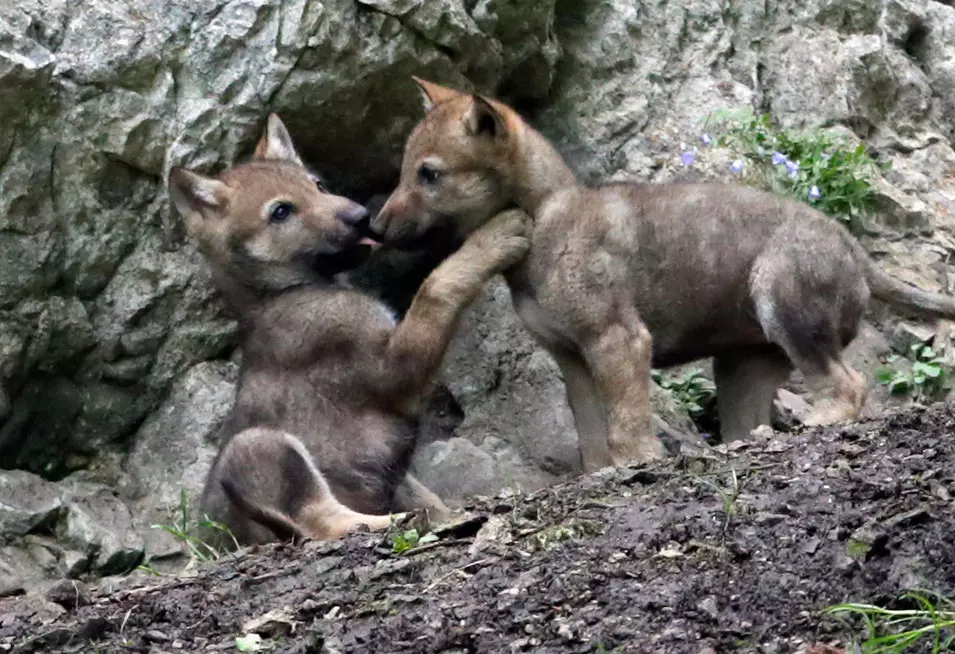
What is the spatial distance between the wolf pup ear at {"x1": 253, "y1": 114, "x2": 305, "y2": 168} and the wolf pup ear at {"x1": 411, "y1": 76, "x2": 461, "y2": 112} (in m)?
0.79

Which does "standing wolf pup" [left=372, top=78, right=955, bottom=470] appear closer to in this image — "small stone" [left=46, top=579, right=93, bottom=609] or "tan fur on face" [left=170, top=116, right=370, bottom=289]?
"tan fur on face" [left=170, top=116, right=370, bottom=289]

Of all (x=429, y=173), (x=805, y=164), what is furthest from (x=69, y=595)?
(x=805, y=164)

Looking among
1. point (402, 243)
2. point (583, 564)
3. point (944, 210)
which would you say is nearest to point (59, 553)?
point (402, 243)

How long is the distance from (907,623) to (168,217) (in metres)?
5.76

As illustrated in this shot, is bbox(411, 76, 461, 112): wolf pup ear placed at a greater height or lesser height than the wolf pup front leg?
greater

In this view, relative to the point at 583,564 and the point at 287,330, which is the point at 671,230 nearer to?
the point at 287,330

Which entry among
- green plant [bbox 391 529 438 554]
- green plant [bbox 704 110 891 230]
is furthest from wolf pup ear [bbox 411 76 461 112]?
green plant [bbox 391 529 438 554]

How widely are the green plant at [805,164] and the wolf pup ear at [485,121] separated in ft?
7.09

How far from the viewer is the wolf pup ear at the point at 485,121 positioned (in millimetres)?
8203

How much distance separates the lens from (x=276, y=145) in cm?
871

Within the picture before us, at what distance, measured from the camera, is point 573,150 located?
33.5 feet

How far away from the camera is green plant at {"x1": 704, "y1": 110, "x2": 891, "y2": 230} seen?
9969 millimetres

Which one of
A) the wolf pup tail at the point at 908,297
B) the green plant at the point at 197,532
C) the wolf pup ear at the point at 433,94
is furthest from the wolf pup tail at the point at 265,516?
the wolf pup tail at the point at 908,297

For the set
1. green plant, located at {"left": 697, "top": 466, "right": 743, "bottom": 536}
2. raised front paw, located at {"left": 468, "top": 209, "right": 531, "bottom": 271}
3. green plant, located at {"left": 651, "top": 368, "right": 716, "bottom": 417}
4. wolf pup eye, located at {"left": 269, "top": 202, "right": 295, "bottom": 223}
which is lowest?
green plant, located at {"left": 651, "top": 368, "right": 716, "bottom": 417}
